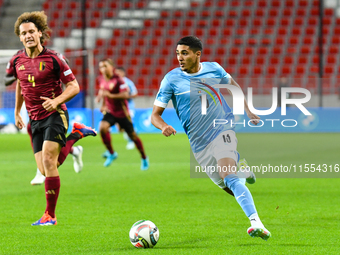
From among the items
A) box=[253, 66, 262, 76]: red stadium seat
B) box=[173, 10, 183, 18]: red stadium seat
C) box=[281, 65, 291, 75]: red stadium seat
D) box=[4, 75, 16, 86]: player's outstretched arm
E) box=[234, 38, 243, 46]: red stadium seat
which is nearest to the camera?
box=[4, 75, 16, 86]: player's outstretched arm

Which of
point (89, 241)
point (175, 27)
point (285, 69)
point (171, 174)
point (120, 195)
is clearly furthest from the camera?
point (175, 27)

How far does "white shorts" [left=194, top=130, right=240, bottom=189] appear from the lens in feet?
17.0

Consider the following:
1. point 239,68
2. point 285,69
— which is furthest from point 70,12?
point 285,69

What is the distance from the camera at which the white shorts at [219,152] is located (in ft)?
17.0

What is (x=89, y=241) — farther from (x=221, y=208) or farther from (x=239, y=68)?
(x=239, y=68)

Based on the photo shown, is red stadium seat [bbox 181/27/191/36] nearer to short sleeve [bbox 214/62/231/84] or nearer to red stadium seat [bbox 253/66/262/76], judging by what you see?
red stadium seat [bbox 253/66/262/76]

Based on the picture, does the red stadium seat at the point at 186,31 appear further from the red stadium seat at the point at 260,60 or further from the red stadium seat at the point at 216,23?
the red stadium seat at the point at 260,60

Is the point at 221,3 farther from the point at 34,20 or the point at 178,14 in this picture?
the point at 34,20

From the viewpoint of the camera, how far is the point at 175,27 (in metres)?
28.2

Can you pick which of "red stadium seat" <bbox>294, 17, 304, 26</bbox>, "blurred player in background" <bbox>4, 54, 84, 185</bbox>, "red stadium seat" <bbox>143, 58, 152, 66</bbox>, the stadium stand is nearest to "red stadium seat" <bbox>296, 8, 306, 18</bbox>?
the stadium stand

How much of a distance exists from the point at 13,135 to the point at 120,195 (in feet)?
Answer: 46.6

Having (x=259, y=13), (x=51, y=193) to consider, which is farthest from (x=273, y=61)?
(x=51, y=193)

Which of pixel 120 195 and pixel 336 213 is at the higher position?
pixel 336 213

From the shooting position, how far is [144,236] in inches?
194
